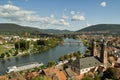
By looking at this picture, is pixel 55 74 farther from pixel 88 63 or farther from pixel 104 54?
pixel 104 54

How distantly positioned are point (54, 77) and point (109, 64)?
14031 millimetres

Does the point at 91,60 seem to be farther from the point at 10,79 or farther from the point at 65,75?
the point at 10,79

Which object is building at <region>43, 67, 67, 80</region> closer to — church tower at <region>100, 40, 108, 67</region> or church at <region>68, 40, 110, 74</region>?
church at <region>68, 40, 110, 74</region>

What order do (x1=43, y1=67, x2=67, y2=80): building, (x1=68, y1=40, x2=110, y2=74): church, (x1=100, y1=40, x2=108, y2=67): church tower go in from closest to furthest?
(x1=43, y1=67, x2=67, y2=80): building
(x1=68, y1=40, x2=110, y2=74): church
(x1=100, y1=40, x2=108, y2=67): church tower

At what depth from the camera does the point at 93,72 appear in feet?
125

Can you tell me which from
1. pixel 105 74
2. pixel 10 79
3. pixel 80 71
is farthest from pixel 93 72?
pixel 10 79

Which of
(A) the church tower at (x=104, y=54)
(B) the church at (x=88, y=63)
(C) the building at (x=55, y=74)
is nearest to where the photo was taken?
(C) the building at (x=55, y=74)

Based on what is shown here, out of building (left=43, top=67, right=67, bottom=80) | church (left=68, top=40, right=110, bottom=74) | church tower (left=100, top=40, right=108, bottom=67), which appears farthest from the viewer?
church tower (left=100, top=40, right=108, bottom=67)

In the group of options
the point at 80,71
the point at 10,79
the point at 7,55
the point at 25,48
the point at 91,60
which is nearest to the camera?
the point at 10,79

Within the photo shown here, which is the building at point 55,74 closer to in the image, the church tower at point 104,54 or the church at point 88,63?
the church at point 88,63

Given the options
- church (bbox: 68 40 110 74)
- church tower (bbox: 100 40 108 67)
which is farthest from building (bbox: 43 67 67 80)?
church tower (bbox: 100 40 108 67)

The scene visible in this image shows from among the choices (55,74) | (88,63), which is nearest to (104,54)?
(88,63)

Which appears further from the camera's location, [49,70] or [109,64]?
[109,64]

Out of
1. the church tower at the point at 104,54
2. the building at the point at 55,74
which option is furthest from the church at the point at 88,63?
the building at the point at 55,74
